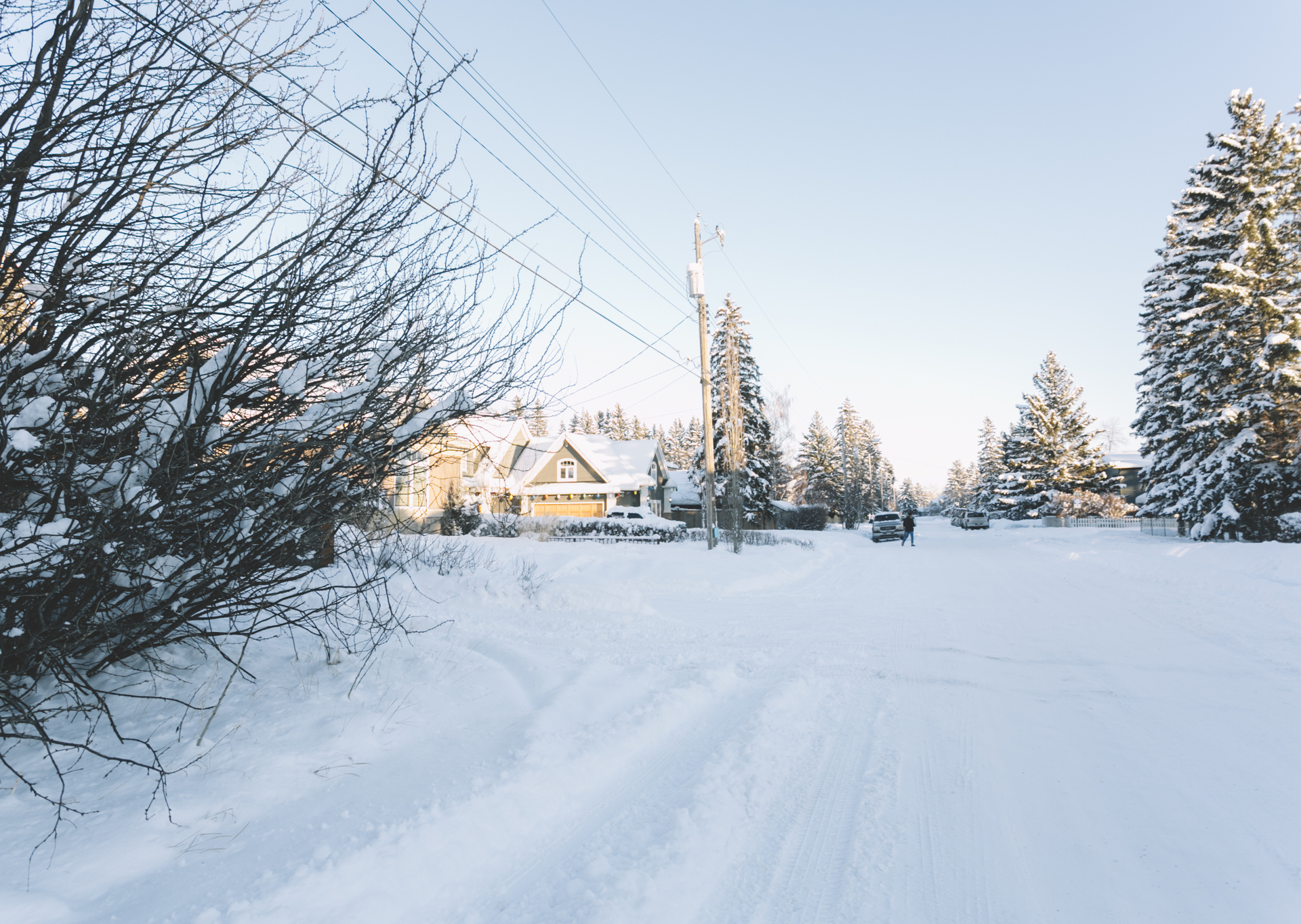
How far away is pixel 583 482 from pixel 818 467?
3317 cm

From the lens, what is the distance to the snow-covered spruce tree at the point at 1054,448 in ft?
155

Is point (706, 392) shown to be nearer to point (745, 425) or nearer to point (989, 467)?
point (745, 425)

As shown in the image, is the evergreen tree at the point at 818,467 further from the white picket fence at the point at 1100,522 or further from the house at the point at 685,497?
the white picket fence at the point at 1100,522

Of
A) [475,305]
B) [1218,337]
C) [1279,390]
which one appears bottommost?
[475,305]

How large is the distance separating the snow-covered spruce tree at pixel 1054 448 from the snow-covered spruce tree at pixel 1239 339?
981 inches

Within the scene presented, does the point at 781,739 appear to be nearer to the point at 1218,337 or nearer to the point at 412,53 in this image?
the point at 412,53

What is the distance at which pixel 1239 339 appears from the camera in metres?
21.5

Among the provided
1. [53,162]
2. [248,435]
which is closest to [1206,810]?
[248,435]

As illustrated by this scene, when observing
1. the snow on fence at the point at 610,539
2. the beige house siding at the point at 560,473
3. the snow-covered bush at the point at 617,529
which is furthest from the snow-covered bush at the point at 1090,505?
the snow on fence at the point at 610,539

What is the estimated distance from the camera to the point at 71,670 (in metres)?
3.08

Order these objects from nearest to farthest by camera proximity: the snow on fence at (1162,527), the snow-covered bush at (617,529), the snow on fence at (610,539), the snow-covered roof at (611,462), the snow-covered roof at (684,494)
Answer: the snow on fence at (610,539) < the snow-covered bush at (617,529) < the snow on fence at (1162,527) < the snow-covered roof at (611,462) < the snow-covered roof at (684,494)

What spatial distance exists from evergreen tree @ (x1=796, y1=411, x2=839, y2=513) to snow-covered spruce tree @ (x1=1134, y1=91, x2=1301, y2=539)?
40653 millimetres

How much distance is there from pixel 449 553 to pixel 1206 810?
932 centimetres

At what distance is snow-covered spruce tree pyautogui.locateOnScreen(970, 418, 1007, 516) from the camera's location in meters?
67.6
